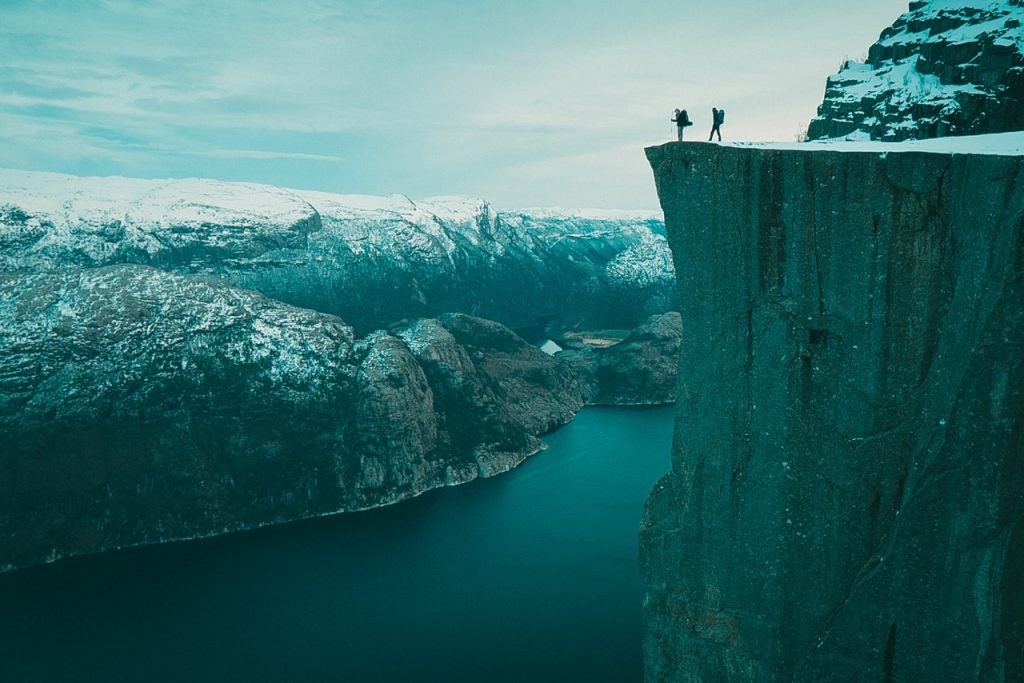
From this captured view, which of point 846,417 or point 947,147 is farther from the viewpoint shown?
point 846,417

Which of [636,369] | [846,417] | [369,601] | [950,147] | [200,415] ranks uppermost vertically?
[950,147]

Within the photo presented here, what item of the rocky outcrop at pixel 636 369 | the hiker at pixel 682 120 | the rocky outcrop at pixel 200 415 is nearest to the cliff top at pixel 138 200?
the rocky outcrop at pixel 200 415

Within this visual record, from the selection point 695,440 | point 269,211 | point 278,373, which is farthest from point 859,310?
point 269,211

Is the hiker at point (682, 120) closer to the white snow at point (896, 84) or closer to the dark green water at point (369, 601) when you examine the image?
the white snow at point (896, 84)

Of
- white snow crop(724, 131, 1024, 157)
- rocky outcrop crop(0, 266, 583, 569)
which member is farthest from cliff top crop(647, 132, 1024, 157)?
rocky outcrop crop(0, 266, 583, 569)

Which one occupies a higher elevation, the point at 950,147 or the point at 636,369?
the point at 950,147

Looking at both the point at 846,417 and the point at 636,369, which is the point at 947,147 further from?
the point at 636,369

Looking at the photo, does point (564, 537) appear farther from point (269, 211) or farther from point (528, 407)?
point (269, 211)

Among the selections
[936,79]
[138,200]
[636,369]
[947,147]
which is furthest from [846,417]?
[138,200]
